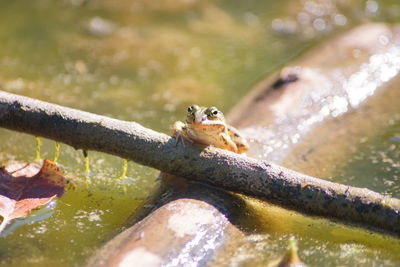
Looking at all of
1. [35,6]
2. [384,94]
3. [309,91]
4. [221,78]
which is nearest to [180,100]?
[221,78]

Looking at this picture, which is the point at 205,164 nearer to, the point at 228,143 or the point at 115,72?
the point at 228,143

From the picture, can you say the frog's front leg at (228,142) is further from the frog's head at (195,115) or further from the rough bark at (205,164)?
the rough bark at (205,164)

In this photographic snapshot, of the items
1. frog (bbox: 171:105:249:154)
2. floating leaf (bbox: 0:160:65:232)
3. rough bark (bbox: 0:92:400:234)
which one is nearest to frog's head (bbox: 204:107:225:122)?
frog (bbox: 171:105:249:154)

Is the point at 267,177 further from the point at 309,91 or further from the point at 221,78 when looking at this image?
the point at 221,78

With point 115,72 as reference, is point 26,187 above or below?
below

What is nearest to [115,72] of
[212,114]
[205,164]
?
[212,114]
